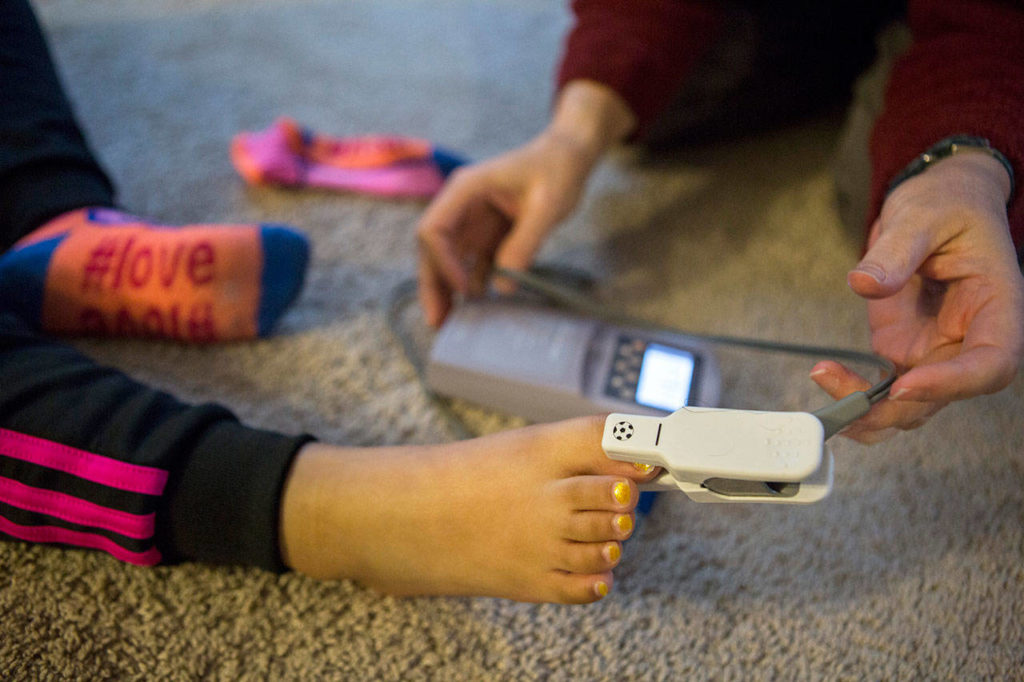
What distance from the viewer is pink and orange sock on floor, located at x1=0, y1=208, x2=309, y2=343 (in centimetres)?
64

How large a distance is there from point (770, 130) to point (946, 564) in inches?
23.1

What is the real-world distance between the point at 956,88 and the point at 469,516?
46 cm

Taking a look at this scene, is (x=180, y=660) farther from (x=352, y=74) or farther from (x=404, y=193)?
(x=352, y=74)

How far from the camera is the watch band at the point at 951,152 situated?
0.47 metres

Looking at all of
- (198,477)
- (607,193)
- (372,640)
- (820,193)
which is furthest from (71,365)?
(820,193)

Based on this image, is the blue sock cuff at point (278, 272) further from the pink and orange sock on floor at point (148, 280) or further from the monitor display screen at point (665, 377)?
the monitor display screen at point (665, 377)

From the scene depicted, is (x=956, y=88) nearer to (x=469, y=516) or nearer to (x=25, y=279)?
(x=469, y=516)

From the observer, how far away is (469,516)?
18.2 inches

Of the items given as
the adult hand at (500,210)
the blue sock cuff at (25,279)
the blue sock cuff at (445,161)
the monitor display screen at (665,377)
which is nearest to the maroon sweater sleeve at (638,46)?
the adult hand at (500,210)

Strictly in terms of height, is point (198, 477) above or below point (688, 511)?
above

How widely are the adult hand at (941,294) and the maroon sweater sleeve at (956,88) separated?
33mm

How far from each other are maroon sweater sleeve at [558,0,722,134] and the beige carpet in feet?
0.47

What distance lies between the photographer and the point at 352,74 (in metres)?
1.02

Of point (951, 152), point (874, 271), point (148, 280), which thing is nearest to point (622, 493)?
point (874, 271)
